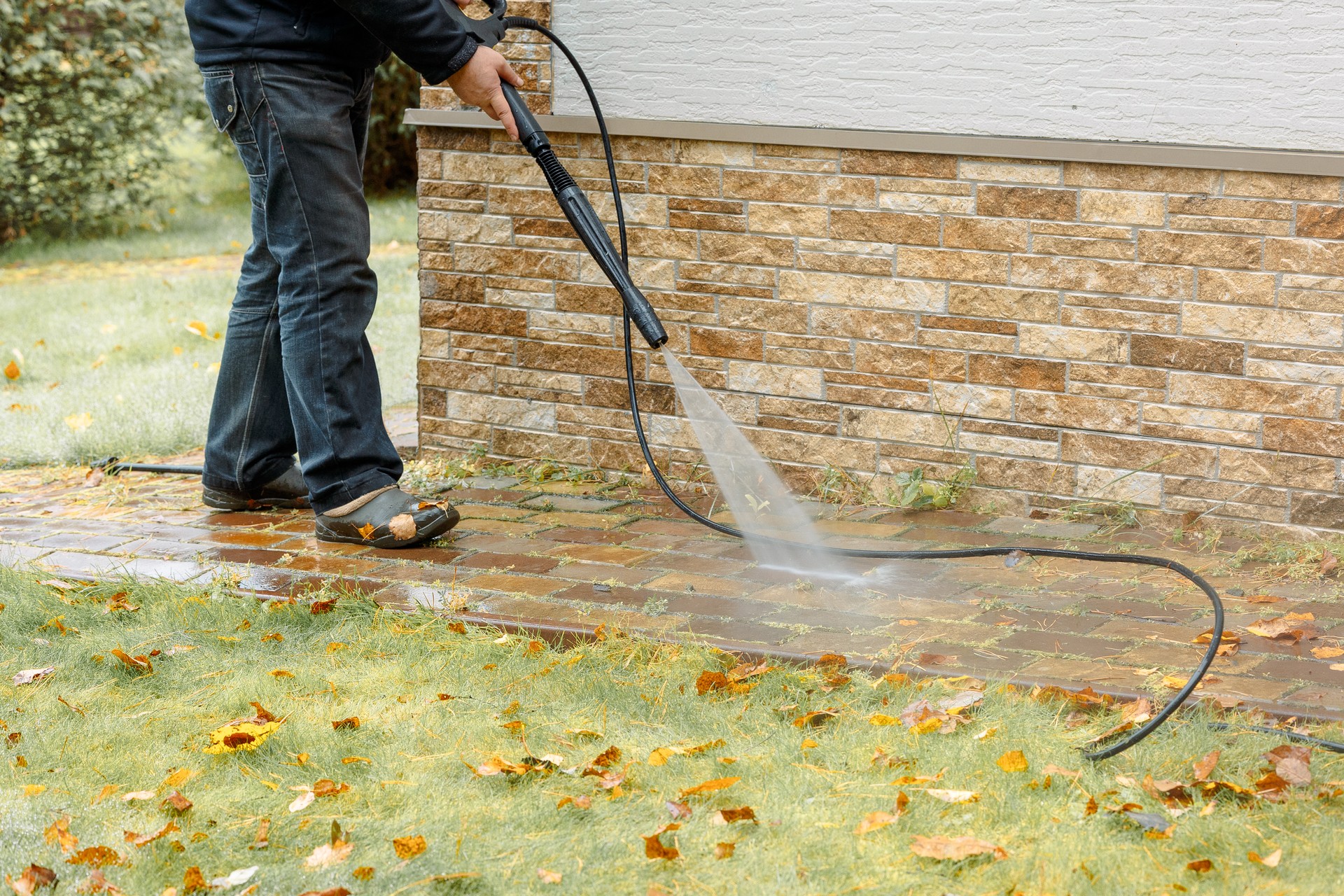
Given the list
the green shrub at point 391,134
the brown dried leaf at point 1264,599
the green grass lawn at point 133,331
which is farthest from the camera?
the green shrub at point 391,134

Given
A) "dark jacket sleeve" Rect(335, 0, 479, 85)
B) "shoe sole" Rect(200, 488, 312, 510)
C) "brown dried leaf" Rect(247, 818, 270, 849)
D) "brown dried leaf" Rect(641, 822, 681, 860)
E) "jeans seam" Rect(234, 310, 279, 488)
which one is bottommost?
"brown dried leaf" Rect(247, 818, 270, 849)

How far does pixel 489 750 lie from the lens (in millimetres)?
2516

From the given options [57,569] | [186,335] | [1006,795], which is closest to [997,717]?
[1006,795]

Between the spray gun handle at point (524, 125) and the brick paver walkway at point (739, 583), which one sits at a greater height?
the spray gun handle at point (524, 125)

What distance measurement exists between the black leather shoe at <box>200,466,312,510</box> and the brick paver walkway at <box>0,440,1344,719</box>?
2.2 inches

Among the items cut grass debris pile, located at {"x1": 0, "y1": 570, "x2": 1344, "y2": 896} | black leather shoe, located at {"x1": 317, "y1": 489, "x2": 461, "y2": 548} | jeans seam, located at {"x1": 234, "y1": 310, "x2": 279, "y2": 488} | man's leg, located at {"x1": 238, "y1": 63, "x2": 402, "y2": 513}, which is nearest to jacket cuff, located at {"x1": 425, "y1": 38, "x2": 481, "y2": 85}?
man's leg, located at {"x1": 238, "y1": 63, "x2": 402, "y2": 513}

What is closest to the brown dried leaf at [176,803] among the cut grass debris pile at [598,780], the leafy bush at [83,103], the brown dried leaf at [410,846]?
the cut grass debris pile at [598,780]

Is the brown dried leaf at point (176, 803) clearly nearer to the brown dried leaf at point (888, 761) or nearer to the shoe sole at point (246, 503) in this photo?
the brown dried leaf at point (888, 761)

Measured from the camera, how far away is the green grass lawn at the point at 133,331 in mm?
5305

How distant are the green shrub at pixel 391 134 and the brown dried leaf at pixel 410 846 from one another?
955 cm

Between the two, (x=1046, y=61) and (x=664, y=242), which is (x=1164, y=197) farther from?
(x=664, y=242)

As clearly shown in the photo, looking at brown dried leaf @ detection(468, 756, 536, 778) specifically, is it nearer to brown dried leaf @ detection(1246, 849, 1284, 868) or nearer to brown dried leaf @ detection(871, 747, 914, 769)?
brown dried leaf @ detection(871, 747, 914, 769)

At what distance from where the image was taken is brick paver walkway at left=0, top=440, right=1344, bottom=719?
285cm

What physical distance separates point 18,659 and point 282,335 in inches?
Answer: 46.1
